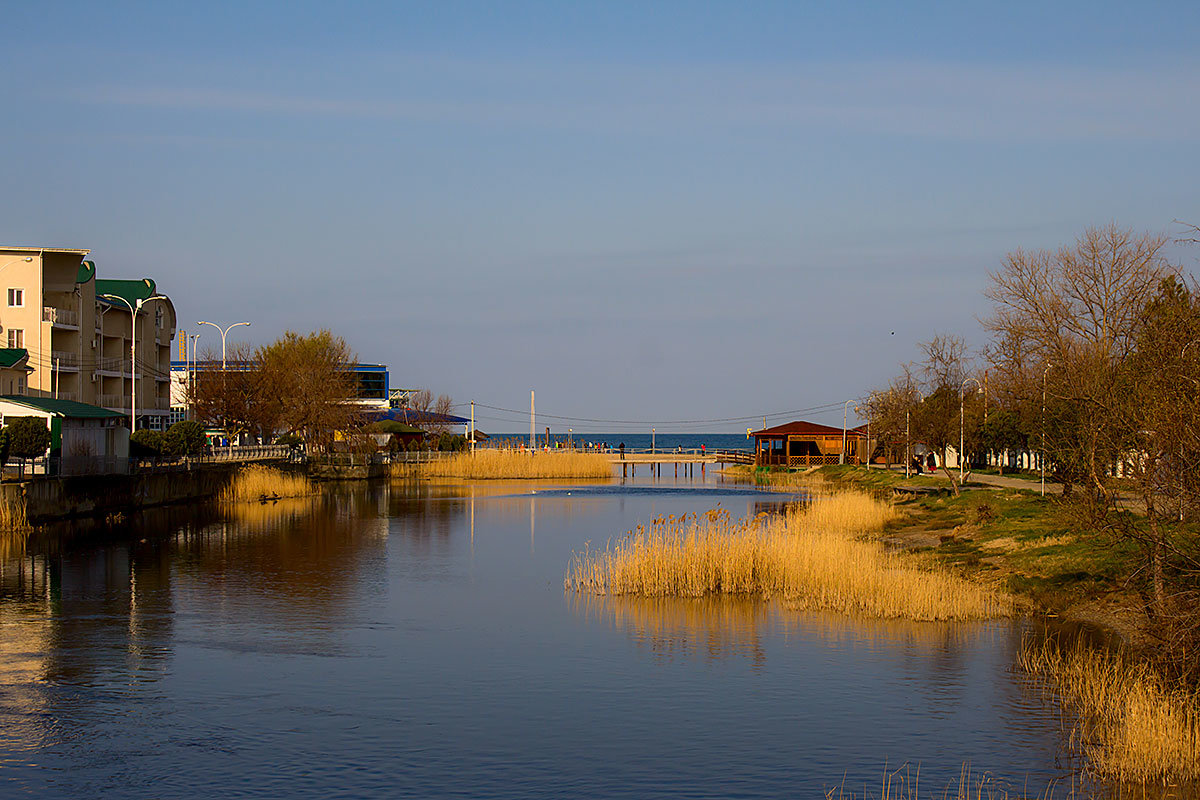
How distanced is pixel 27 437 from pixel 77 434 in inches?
386

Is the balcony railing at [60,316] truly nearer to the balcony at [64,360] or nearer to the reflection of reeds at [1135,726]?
the balcony at [64,360]

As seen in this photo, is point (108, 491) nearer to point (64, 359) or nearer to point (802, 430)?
point (64, 359)

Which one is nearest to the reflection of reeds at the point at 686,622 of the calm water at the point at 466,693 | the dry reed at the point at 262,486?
the calm water at the point at 466,693

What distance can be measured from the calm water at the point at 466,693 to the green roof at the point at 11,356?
28329 millimetres

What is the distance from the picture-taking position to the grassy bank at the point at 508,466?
316 feet

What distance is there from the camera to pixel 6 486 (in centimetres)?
4266

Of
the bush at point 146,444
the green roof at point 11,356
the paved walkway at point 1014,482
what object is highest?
the green roof at point 11,356

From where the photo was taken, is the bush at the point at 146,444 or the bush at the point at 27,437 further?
the bush at the point at 146,444

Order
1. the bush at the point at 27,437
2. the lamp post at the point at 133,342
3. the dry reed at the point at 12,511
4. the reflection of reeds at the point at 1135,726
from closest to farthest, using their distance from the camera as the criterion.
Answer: the reflection of reeds at the point at 1135,726, the dry reed at the point at 12,511, the bush at the point at 27,437, the lamp post at the point at 133,342

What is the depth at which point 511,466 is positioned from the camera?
319 ft

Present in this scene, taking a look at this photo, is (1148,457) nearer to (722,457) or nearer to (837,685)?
(837,685)

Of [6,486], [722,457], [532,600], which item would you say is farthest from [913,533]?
[722,457]

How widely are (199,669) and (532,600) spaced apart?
10685mm

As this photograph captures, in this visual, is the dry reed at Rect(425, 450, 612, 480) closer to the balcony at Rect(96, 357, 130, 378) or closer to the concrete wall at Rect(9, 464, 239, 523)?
the balcony at Rect(96, 357, 130, 378)
